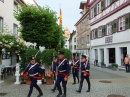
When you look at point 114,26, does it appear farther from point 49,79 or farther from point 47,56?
point 49,79

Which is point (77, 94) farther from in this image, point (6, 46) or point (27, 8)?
point (27, 8)

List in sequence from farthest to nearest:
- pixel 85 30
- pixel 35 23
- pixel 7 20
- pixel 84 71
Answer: pixel 85 30 < pixel 7 20 < pixel 35 23 < pixel 84 71

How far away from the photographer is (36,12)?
14688 millimetres

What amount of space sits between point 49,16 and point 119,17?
8577 millimetres

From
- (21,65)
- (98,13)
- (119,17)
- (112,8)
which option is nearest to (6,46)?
(21,65)

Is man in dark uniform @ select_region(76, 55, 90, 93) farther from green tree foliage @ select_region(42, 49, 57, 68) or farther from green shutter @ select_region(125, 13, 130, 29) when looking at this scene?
green shutter @ select_region(125, 13, 130, 29)

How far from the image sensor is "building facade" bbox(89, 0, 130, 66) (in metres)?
19.3

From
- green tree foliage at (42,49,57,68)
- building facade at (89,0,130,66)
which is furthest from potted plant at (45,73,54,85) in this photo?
building facade at (89,0,130,66)

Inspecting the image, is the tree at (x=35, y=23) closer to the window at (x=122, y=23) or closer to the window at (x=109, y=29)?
the window at (x=122, y=23)

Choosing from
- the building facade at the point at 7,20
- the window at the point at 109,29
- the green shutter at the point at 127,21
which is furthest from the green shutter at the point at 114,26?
the building facade at the point at 7,20

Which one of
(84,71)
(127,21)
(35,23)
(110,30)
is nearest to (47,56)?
(35,23)

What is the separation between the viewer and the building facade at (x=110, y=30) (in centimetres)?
1930

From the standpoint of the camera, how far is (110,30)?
76.4 feet

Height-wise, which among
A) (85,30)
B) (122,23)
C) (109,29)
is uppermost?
(85,30)
